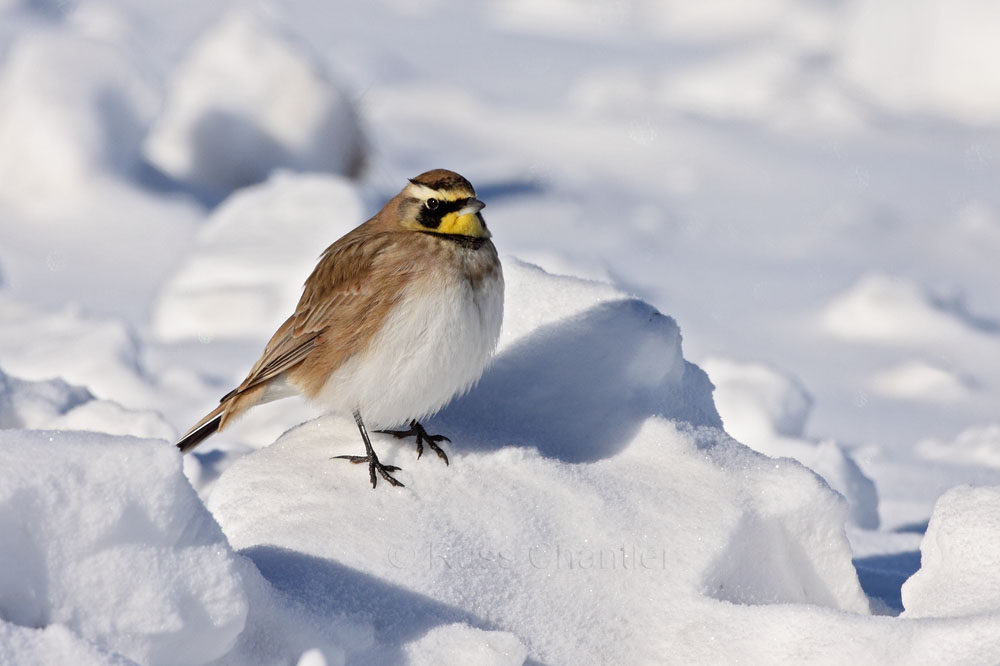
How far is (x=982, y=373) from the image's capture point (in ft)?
21.0

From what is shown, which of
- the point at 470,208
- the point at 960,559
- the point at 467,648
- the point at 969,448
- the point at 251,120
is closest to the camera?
the point at 467,648

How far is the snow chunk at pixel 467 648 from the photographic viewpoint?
222cm

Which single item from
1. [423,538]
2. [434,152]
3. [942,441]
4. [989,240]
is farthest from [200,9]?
[423,538]

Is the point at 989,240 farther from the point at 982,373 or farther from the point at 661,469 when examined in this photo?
the point at 661,469

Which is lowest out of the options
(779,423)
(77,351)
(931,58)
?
(77,351)

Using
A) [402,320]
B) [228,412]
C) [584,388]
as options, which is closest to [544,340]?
[584,388]

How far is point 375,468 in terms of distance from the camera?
→ 2.92m

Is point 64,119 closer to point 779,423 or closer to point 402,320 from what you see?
point 779,423

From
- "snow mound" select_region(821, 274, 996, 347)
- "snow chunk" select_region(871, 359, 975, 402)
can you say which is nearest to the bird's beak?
"snow chunk" select_region(871, 359, 975, 402)

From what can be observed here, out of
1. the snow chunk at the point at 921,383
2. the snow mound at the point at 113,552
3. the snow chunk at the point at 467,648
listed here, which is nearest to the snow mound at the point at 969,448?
the snow chunk at the point at 921,383

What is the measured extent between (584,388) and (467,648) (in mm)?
1215

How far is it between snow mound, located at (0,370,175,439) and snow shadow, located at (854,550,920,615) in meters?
2.61

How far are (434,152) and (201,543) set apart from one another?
24.2ft

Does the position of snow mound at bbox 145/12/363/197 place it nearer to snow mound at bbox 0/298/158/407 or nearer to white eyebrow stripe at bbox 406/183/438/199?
snow mound at bbox 0/298/158/407
